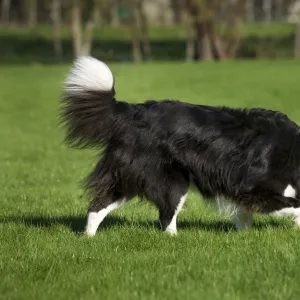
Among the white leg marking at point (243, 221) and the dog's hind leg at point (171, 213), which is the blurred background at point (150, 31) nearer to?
the white leg marking at point (243, 221)

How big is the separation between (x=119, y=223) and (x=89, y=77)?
5.54ft

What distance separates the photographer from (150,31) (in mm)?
56031

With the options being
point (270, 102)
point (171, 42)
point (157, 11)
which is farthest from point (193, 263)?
point (157, 11)

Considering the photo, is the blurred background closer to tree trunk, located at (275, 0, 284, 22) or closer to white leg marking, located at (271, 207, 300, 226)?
tree trunk, located at (275, 0, 284, 22)

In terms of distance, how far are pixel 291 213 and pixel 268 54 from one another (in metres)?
36.7

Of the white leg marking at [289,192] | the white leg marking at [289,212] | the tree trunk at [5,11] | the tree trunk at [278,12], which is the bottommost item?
the tree trunk at [5,11]

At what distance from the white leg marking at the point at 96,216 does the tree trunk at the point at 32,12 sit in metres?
57.0

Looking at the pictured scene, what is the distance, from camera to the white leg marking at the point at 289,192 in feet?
20.7

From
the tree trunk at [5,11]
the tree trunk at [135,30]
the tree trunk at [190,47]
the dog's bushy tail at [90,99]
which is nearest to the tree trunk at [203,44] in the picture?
the tree trunk at [190,47]

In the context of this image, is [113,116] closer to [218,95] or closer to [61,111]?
[61,111]

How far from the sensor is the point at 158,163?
20.8ft

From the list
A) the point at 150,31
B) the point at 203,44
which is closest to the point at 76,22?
the point at 203,44

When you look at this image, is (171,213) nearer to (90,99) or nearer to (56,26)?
(90,99)

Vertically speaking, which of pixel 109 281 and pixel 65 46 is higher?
pixel 109 281
